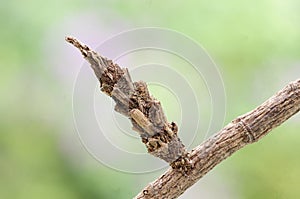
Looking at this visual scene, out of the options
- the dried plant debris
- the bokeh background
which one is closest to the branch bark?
the dried plant debris

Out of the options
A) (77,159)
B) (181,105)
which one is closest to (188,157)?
(181,105)

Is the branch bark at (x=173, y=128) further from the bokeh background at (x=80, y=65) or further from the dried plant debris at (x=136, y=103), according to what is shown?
the bokeh background at (x=80, y=65)

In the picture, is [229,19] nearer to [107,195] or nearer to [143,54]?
[143,54]

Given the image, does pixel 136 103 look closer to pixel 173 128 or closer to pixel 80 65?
pixel 173 128


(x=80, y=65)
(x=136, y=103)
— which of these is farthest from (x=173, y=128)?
(x=80, y=65)

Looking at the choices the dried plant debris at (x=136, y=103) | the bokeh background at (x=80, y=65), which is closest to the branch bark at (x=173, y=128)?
the dried plant debris at (x=136, y=103)

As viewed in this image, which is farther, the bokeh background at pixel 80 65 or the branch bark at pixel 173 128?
the bokeh background at pixel 80 65

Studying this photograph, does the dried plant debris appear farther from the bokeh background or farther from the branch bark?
the bokeh background
